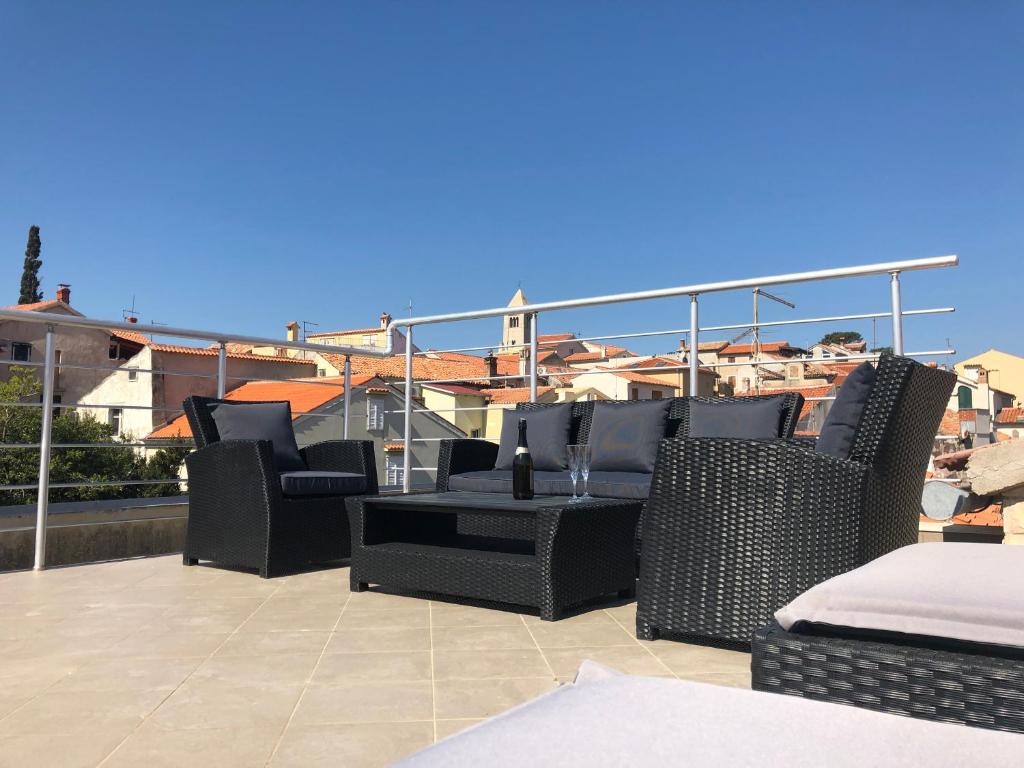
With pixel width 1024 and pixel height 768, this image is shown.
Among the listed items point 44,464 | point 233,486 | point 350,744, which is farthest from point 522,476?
point 44,464

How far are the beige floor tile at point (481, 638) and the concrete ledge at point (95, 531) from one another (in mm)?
2397

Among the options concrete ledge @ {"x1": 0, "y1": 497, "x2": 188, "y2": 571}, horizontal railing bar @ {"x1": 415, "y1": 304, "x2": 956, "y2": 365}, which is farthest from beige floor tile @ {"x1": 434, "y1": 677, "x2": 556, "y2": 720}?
concrete ledge @ {"x1": 0, "y1": 497, "x2": 188, "y2": 571}

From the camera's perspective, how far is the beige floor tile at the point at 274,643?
2219 mm

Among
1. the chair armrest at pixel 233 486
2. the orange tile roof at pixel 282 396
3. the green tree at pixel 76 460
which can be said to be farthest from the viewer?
the orange tile roof at pixel 282 396

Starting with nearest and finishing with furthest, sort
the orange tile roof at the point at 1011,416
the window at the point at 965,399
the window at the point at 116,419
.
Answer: the window at the point at 116,419 → the window at the point at 965,399 → the orange tile roof at the point at 1011,416

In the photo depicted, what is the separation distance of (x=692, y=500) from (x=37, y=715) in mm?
1666

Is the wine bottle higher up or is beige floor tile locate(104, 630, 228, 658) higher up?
the wine bottle

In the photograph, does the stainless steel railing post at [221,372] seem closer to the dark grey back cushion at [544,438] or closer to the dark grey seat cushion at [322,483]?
the dark grey seat cushion at [322,483]

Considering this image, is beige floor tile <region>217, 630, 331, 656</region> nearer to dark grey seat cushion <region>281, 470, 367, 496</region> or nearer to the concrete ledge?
dark grey seat cushion <region>281, 470, 367, 496</region>

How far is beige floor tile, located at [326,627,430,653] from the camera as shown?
2.25 meters

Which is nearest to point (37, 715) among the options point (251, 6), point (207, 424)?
point (207, 424)

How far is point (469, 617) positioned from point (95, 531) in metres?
2.38

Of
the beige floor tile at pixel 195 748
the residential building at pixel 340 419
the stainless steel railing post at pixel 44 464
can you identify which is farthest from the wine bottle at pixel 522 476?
the residential building at pixel 340 419

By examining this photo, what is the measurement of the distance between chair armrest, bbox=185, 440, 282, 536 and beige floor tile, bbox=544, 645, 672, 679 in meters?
1.77
